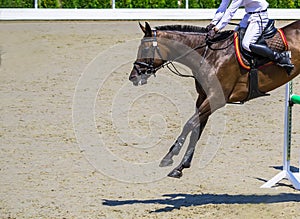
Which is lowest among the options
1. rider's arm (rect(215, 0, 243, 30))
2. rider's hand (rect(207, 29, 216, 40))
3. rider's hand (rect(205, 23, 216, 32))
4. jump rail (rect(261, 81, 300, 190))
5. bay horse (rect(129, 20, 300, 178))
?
jump rail (rect(261, 81, 300, 190))

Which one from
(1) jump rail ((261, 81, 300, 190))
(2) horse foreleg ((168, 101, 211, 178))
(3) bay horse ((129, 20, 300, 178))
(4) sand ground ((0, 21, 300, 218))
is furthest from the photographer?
(1) jump rail ((261, 81, 300, 190))

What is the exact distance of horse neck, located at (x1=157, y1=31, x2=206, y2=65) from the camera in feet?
22.1

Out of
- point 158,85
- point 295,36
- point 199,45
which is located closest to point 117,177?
point 199,45

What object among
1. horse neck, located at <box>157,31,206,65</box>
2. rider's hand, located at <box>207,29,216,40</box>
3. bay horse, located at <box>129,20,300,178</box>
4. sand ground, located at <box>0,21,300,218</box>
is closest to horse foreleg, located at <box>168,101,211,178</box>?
bay horse, located at <box>129,20,300,178</box>

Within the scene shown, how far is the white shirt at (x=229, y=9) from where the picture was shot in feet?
21.9

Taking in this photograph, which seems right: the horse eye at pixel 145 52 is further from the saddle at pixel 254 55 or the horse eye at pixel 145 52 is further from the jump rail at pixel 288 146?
the jump rail at pixel 288 146

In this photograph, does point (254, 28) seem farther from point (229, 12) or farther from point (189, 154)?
point (189, 154)

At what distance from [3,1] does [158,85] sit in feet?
24.9

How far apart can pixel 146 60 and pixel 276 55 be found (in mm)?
1303

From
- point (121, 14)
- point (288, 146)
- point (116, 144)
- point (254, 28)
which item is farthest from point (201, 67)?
point (121, 14)

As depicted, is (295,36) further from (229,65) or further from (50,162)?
(50,162)

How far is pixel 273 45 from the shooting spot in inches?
276

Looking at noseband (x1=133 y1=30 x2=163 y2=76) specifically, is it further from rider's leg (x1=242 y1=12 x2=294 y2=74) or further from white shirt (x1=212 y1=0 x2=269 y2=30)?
rider's leg (x1=242 y1=12 x2=294 y2=74)

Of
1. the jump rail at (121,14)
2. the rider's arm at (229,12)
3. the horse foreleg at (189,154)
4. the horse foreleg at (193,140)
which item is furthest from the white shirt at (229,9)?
the jump rail at (121,14)
